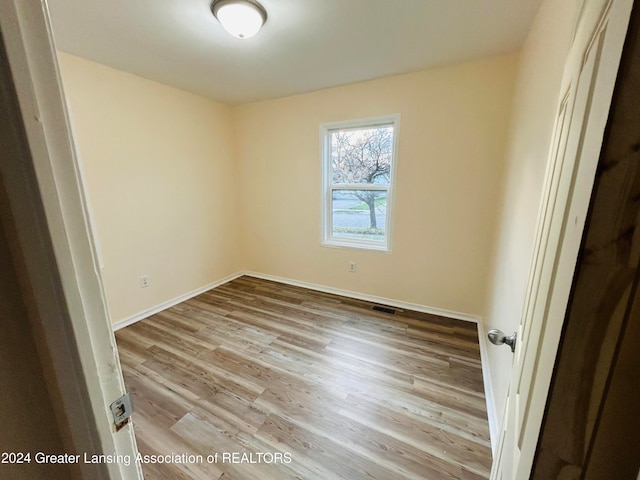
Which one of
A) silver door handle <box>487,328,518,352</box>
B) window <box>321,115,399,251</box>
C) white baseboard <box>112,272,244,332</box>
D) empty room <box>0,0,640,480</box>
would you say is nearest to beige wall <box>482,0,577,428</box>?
empty room <box>0,0,640,480</box>

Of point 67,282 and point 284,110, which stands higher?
point 284,110

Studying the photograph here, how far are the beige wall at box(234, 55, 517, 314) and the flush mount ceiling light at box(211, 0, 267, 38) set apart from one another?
140 cm

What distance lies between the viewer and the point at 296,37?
183 cm

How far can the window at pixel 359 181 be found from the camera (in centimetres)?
281

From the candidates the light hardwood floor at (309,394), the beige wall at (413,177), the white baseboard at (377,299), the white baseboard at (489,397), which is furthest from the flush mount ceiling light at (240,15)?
the white baseboard at (377,299)

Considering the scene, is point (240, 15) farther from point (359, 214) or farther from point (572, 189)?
point (359, 214)

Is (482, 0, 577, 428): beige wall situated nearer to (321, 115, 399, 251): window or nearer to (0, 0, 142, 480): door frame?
(321, 115, 399, 251): window

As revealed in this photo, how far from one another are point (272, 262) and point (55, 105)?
133 inches

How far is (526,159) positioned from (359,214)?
71.3 inches

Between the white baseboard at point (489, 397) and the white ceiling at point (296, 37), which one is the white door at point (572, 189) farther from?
the white ceiling at point (296, 37)

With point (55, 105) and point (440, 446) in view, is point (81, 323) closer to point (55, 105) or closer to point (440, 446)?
point (55, 105)

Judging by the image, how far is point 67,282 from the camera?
1.39 feet

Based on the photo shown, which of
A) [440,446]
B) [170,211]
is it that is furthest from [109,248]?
[440,446]

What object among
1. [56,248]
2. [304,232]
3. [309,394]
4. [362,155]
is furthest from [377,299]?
[56,248]
